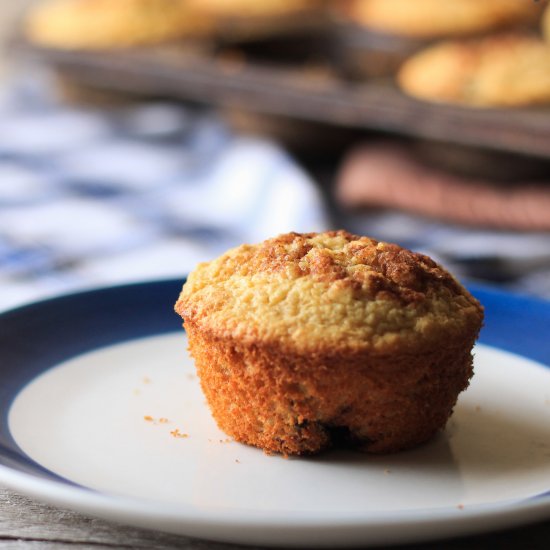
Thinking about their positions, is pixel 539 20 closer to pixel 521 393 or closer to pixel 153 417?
pixel 521 393

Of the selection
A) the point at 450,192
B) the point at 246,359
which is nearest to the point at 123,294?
the point at 246,359

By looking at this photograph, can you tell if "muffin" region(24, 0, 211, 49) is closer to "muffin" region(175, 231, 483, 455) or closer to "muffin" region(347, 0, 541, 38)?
"muffin" region(347, 0, 541, 38)

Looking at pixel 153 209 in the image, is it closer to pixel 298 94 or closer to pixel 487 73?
pixel 298 94

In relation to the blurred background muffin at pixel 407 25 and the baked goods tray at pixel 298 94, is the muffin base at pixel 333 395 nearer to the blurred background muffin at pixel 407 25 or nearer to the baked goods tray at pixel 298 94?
the baked goods tray at pixel 298 94

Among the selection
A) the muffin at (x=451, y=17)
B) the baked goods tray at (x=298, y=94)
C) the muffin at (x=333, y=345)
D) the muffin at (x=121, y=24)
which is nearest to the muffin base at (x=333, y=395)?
the muffin at (x=333, y=345)

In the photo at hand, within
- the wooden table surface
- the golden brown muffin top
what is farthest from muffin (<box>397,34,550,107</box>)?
the wooden table surface

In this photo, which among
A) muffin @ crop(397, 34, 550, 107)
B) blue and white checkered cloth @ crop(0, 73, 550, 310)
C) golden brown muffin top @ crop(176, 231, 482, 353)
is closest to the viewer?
golden brown muffin top @ crop(176, 231, 482, 353)
